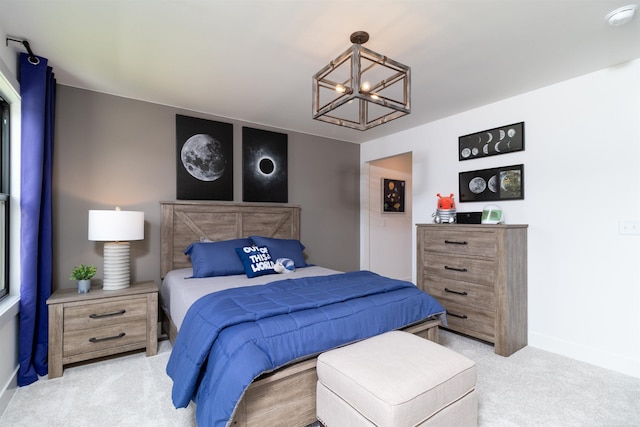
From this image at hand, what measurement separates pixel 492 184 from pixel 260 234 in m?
2.72

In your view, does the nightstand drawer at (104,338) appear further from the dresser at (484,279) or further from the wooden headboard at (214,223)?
the dresser at (484,279)

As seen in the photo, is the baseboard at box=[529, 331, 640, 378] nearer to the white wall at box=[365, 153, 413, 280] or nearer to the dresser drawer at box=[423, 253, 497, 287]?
the dresser drawer at box=[423, 253, 497, 287]

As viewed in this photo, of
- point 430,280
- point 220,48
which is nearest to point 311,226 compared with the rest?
point 430,280

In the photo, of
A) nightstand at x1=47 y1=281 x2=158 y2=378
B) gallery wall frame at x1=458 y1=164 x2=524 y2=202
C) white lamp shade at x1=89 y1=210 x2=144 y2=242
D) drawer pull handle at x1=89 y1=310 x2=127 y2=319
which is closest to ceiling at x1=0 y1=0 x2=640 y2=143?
gallery wall frame at x1=458 y1=164 x2=524 y2=202

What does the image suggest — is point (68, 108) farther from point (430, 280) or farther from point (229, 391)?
point (430, 280)

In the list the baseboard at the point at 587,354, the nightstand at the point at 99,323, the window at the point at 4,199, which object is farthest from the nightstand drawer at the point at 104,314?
the baseboard at the point at 587,354

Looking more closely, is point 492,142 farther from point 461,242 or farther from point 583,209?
point 461,242

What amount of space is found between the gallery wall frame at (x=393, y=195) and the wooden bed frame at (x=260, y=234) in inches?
66.0

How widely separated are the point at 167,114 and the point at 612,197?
4243 millimetres

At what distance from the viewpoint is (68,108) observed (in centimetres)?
281

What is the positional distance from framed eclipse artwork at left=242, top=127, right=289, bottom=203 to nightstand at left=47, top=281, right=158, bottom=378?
165 cm

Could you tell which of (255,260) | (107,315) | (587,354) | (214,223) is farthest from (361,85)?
(587,354)

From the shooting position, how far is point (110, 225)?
8.31 feet

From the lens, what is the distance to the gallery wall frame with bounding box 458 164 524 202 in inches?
119
